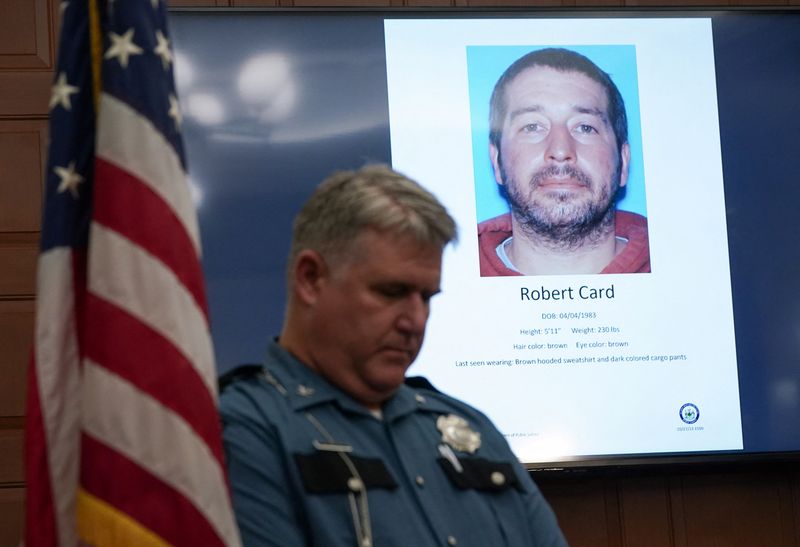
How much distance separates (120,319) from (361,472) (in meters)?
0.50

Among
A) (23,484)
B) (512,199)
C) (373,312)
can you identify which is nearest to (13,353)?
(23,484)

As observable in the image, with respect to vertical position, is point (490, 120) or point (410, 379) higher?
point (490, 120)

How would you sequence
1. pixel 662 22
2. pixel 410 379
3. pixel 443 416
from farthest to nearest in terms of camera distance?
pixel 662 22 → pixel 410 379 → pixel 443 416

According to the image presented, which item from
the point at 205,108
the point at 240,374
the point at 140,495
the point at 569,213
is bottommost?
the point at 140,495

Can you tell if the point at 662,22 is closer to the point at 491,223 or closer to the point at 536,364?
the point at 491,223

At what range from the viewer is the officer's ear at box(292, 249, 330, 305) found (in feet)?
6.71

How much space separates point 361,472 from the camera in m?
1.96

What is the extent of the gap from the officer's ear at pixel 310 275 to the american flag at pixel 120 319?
1.08 ft

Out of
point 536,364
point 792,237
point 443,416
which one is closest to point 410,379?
point 443,416

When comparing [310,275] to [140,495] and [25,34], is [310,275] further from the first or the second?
[25,34]

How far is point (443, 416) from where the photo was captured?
88.3 inches

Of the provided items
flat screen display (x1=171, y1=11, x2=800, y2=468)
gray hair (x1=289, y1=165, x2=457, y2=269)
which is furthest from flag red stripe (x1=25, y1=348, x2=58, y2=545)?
flat screen display (x1=171, y1=11, x2=800, y2=468)

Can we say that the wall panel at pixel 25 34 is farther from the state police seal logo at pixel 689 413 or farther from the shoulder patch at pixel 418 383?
the state police seal logo at pixel 689 413

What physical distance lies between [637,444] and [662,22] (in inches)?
55.0
